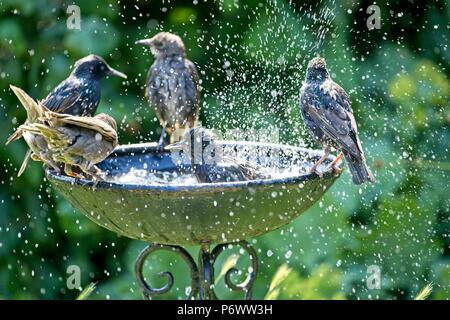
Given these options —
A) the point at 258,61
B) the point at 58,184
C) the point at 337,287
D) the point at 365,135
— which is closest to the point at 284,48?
the point at 258,61

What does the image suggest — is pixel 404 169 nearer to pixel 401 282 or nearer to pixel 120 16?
pixel 401 282

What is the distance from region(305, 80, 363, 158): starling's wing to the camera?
4.40m

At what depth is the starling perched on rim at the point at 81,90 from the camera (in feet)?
16.4

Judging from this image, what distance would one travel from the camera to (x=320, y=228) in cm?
529

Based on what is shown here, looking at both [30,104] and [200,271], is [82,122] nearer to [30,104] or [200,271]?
[30,104]

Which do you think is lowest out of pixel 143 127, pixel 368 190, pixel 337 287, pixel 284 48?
pixel 337 287

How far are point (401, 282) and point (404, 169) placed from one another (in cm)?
56

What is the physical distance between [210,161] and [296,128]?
1352 millimetres

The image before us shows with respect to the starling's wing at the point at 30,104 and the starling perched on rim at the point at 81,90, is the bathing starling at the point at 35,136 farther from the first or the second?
the starling perched on rim at the point at 81,90

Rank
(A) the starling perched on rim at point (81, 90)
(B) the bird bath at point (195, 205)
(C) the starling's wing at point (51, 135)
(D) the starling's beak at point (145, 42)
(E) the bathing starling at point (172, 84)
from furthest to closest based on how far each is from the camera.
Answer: (E) the bathing starling at point (172, 84), (D) the starling's beak at point (145, 42), (A) the starling perched on rim at point (81, 90), (C) the starling's wing at point (51, 135), (B) the bird bath at point (195, 205)

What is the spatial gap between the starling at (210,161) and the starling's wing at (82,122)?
1.08 feet

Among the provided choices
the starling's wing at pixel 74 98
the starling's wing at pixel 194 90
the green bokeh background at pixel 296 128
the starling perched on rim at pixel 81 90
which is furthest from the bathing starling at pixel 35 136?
the starling's wing at pixel 194 90

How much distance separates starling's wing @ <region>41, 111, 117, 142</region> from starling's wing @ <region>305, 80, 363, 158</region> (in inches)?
37.2

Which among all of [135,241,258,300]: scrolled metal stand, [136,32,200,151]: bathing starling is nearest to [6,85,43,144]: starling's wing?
[135,241,258,300]: scrolled metal stand
